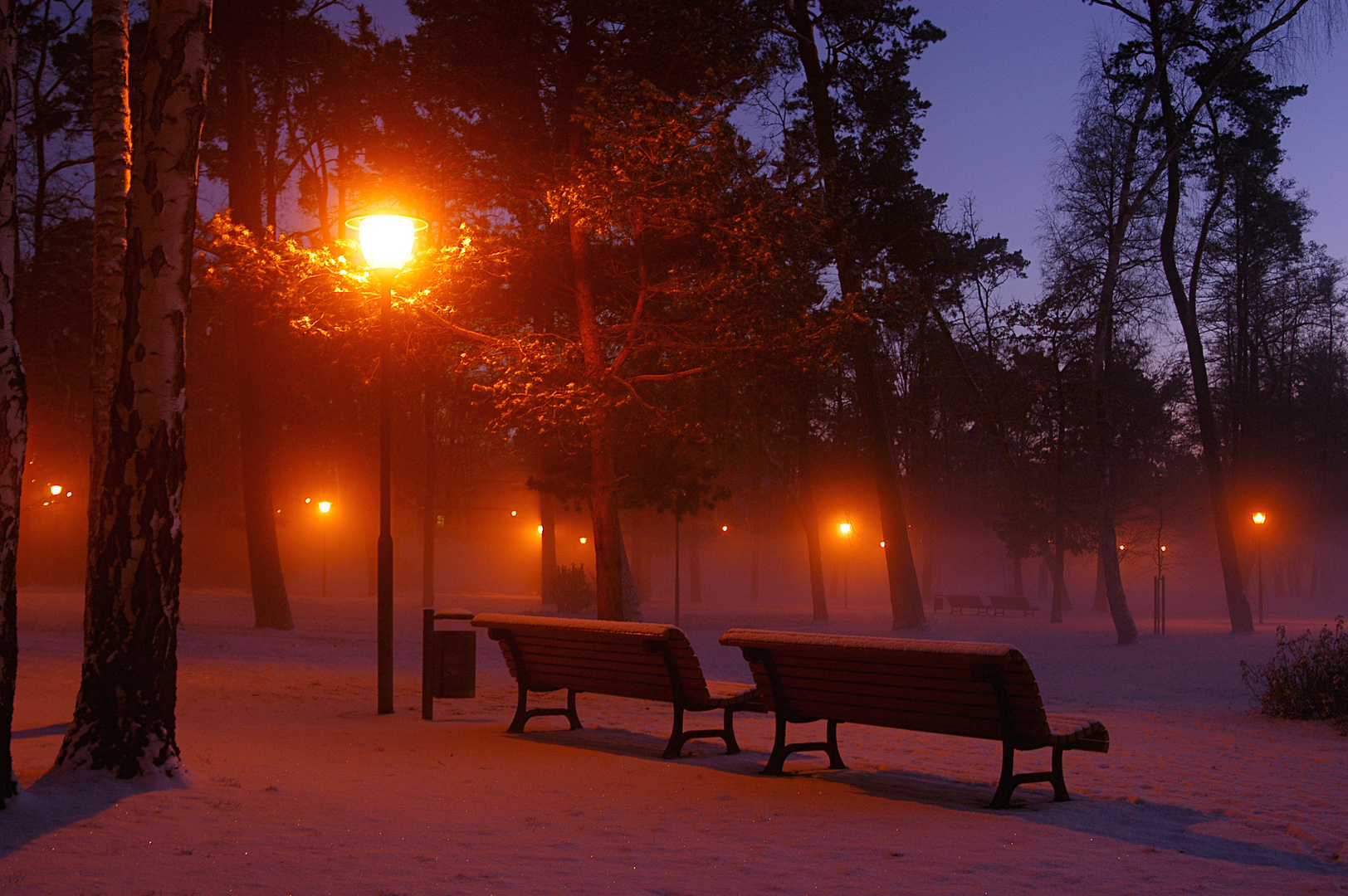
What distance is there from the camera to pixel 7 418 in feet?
17.3

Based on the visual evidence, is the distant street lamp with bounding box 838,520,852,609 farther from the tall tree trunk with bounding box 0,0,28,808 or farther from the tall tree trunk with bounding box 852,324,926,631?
the tall tree trunk with bounding box 0,0,28,808

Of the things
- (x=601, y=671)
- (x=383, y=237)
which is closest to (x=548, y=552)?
(x=383, y=237)

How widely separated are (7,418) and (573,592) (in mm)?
29184

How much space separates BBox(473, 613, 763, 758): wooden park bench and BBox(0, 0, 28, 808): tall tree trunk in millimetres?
3619

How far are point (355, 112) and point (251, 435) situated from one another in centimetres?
772

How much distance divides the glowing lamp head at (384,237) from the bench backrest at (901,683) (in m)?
5.05

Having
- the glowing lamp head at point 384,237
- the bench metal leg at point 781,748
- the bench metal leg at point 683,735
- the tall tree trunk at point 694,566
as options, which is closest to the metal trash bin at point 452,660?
the bench metal leg at point 683,735

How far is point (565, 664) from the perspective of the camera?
853 cm

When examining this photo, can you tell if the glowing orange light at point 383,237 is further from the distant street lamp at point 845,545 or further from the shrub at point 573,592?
the distant street lamp at point 845,545

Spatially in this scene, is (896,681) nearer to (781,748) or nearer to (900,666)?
(900,666)

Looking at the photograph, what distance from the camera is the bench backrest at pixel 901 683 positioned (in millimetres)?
5867

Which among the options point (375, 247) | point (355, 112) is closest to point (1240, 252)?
point (355, 112)

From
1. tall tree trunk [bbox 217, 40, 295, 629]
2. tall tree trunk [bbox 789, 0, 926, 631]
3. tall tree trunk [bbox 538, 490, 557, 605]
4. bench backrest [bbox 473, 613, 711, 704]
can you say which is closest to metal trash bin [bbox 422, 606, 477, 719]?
bench backrest [bbox 473, 613, 711, 704]

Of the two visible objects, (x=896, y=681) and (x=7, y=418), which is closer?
(x=7, y=418)
